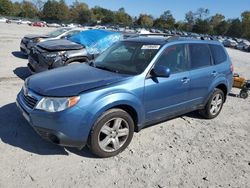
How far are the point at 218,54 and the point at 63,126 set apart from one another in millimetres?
4091

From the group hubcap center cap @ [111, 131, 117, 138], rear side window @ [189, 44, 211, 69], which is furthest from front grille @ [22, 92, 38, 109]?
rear side window @ [189, 44, 211, 69]

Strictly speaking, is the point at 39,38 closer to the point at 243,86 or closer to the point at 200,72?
the point at 243,86

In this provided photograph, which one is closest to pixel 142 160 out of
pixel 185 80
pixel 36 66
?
pixel 185 80

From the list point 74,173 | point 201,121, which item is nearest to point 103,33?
point 201,121

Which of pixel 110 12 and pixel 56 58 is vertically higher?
pixel 56 58

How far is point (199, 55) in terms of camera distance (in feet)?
19.4

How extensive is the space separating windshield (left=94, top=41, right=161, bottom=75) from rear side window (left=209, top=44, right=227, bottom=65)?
1.80 meters

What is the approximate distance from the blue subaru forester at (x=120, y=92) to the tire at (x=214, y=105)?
0.21 feet

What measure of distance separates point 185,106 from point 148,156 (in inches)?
58.1

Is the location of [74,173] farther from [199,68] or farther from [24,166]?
[199,68]

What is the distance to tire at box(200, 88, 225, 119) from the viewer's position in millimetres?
6348

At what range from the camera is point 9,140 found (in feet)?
15.3

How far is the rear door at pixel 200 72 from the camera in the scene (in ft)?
18.5

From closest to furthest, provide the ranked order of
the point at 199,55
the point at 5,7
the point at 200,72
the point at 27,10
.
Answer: the point at 200,72 → the point at 199,55 → the point at 5,7 → the point at 27,10
